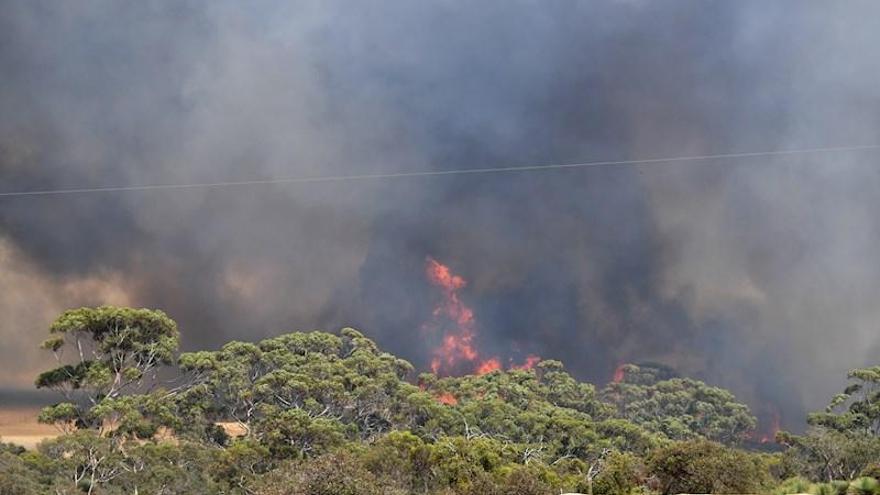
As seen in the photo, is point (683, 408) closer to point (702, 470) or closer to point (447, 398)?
point (447, 398)

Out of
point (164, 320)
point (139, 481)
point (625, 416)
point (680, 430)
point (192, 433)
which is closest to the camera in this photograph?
point (139, 481)

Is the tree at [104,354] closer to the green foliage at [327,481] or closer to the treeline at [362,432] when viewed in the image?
the treeline at [362,432]

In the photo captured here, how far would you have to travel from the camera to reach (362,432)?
53906 millimetres

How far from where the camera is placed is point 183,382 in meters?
53.2

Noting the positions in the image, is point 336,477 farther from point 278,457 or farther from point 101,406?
point 101,406

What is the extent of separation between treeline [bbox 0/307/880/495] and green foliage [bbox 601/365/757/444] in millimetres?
169

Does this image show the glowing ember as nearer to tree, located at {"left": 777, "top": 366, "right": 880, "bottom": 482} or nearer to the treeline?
the treeline

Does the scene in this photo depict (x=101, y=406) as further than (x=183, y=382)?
No

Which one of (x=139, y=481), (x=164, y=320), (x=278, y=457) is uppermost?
(x=164, y=320)

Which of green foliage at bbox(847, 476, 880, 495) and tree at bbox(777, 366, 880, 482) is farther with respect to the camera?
tree at bbox(777, 366, 880, 482)

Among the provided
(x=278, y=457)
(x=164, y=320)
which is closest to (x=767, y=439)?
(x=278, y=457)

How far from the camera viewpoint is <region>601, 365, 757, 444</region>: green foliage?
220 ft

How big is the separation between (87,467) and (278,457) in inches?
374

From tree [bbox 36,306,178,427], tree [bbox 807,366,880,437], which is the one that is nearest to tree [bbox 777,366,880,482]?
tree [bbox 807,366,880,437]
